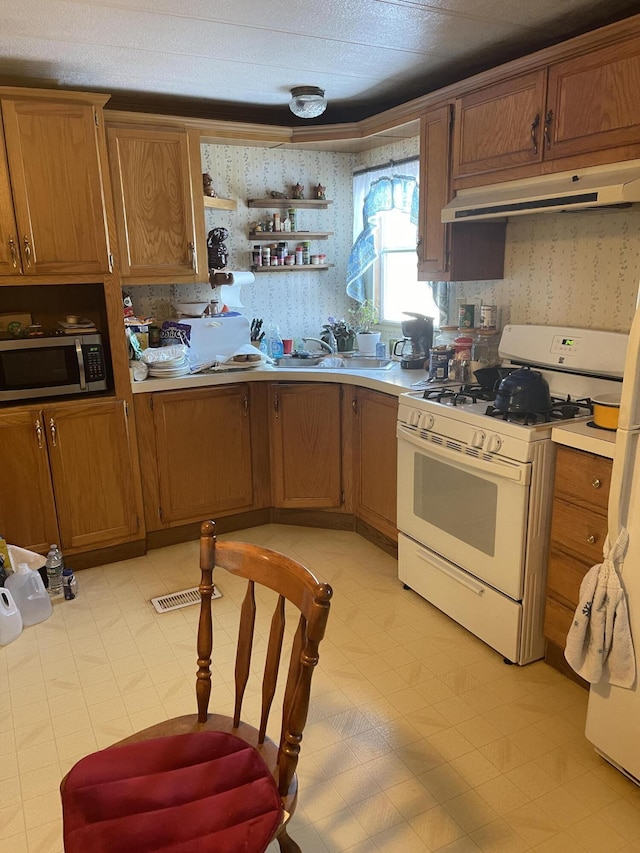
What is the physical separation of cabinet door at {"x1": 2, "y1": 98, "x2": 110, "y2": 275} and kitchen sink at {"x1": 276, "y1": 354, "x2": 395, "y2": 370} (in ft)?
4.03

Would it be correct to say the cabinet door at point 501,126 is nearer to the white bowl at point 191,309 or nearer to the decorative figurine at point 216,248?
the decorative figurine at point 216,248

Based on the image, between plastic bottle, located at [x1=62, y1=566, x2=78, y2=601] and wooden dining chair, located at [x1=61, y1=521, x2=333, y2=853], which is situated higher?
wooden dining chair, located at [x1=61, y1=521, x2=333, y2=853]

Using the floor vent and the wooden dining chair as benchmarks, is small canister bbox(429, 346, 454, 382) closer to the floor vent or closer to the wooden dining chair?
the floor vent

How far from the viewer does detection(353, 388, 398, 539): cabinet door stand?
10.3ft

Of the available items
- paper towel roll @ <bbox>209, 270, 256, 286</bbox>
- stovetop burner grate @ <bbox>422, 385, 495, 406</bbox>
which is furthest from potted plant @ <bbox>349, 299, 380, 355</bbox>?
stovetop burner grate @ <bbox>422, 385, 495, 406</bbox>

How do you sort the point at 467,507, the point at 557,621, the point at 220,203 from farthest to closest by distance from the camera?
1. the point at 220,203
2. the point at 467,507
3. the point at 557,621

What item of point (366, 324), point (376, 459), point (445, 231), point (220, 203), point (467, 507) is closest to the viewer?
point (467, 507)

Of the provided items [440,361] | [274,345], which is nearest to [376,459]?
[440,361]

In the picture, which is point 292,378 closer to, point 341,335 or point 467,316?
point 341,335

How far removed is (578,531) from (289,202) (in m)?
2.65

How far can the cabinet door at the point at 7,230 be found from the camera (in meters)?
2.76

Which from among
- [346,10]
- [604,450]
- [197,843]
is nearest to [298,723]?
[197,843]

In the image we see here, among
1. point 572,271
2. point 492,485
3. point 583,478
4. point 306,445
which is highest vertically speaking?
point 572,271

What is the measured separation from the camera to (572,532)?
214 cm
